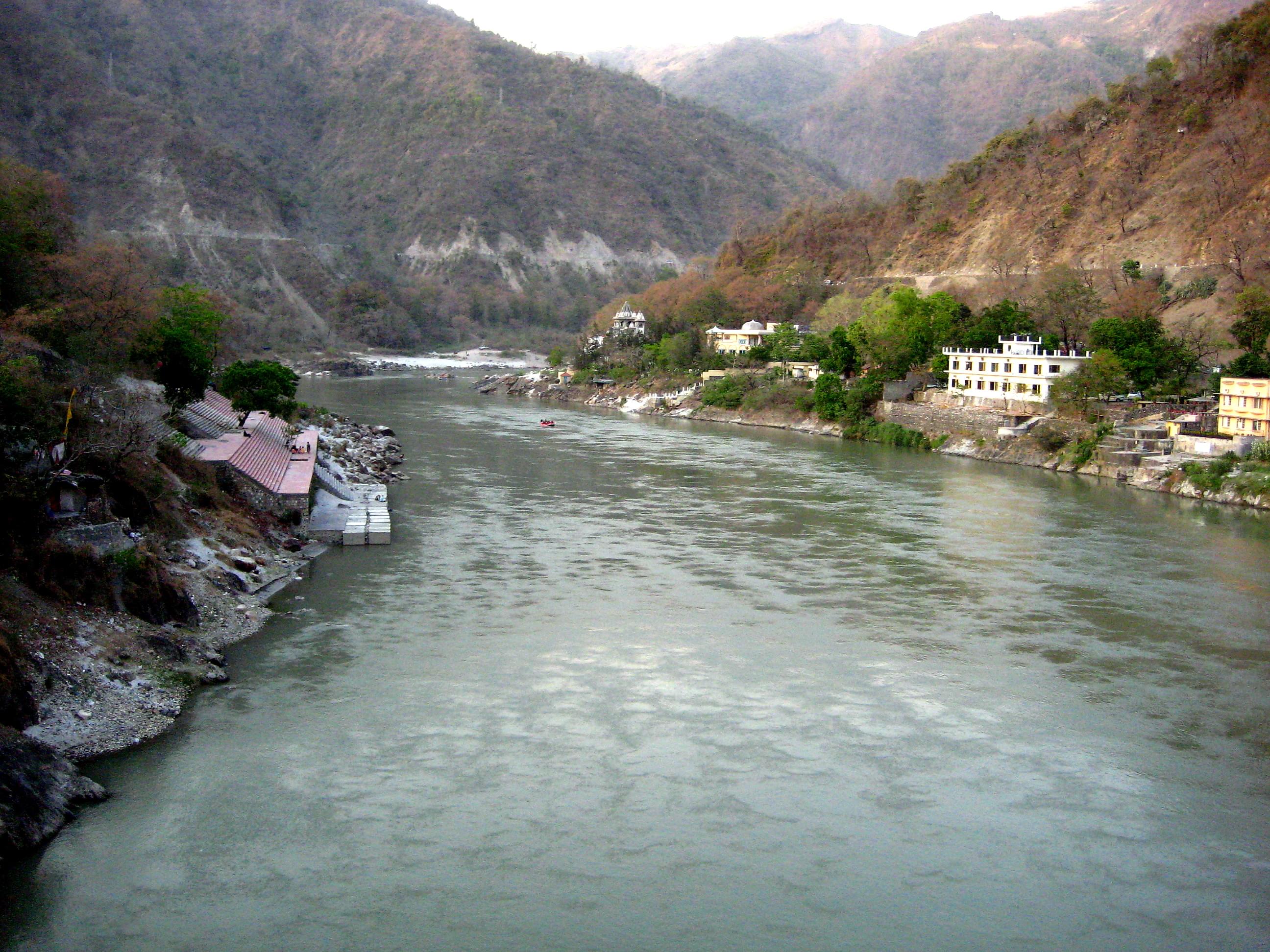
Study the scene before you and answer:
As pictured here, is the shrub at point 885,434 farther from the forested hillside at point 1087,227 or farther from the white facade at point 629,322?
the white facade at point 629,322

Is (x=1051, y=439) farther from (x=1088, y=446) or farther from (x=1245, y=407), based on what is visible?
(x=1245, y=407)

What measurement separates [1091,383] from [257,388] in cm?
Answer: 2405

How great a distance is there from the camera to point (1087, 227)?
49.8 metres

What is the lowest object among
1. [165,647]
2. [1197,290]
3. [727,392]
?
[165,647]

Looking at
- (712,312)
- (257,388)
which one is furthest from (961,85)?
(257,388)

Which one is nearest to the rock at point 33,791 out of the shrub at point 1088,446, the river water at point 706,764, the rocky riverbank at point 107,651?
the rocky riverbank at point 107,651

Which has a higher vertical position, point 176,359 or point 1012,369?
point 1012,369

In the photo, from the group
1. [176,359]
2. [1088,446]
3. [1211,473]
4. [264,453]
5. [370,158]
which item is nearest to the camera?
[176,359]

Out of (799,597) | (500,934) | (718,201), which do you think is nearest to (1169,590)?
(799,597)

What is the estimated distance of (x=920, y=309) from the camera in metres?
42.4

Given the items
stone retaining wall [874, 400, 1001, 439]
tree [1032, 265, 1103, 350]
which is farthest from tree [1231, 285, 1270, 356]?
stone retaining wall [874, 400, 1001, 439]

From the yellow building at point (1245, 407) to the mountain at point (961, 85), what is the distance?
373 ft

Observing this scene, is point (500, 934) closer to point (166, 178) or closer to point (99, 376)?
point (99, 376)

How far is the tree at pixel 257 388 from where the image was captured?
91.8ft
